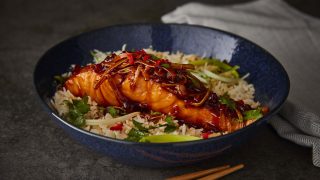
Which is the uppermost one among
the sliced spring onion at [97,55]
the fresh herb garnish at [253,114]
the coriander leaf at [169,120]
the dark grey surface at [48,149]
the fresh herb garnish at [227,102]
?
the sliced spring onion at [97,55]

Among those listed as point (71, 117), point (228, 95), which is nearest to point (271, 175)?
point (228, 95)

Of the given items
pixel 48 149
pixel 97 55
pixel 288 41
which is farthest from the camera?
pixel 288 41

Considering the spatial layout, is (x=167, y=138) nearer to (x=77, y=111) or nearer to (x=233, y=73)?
(x=77, y=111)

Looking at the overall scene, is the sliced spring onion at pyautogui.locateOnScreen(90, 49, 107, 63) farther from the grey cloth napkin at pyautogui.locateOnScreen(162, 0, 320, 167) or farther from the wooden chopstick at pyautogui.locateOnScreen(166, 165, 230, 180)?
the wooden chopstick at pyautogui.locateOnScreen(166, 165, 230, 180)

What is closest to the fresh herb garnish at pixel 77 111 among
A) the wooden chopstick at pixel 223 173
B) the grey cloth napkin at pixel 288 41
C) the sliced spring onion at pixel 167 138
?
the sliced spring onion at pixel 167 138

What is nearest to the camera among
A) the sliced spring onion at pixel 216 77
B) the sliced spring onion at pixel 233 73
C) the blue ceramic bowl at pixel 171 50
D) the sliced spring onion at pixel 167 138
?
the blue ceramic bowl at pixel 171 50

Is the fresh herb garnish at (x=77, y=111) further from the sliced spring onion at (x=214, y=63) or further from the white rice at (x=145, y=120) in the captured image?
the sliced spring onion at (x=214, y=63)

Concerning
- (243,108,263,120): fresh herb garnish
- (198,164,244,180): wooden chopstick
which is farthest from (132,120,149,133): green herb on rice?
(243,108,263,120): fresh herb garnish

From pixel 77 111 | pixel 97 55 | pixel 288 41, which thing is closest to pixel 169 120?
pixel 77 111
